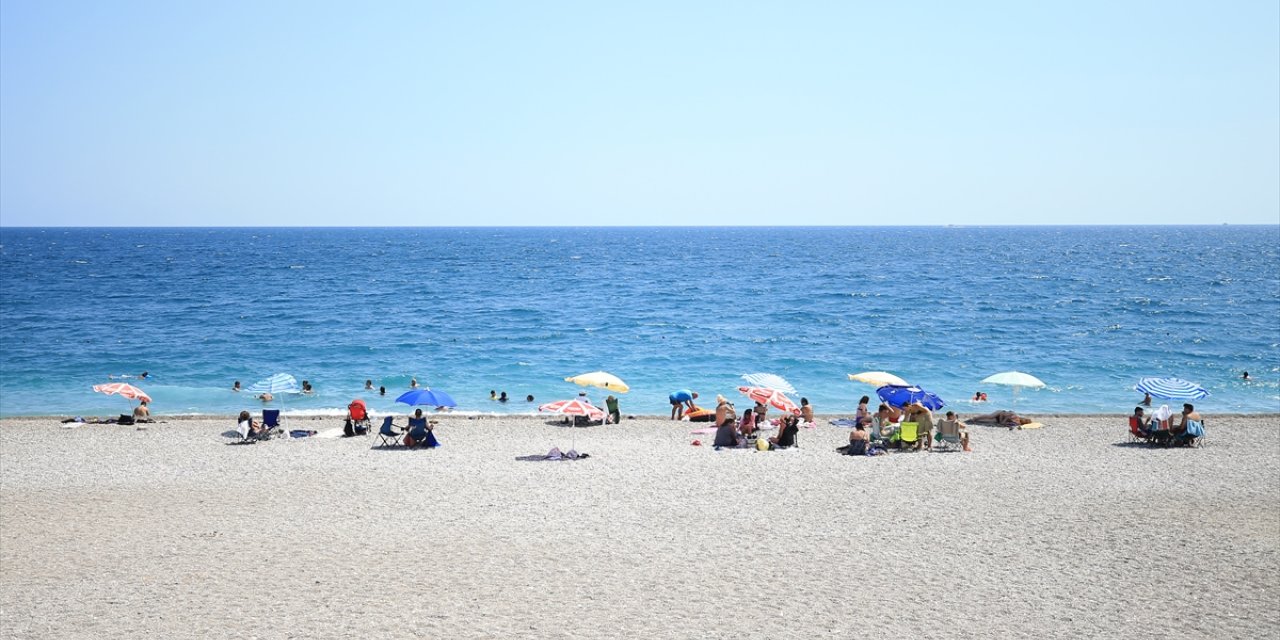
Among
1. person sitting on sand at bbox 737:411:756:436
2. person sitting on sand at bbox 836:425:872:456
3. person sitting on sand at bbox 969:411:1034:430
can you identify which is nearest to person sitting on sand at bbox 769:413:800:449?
person sitting on sand at bbox 737:411:756:436

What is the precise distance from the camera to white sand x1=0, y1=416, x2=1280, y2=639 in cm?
1053

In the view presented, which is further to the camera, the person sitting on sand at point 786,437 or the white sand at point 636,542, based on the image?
the person sitting on sand at point 786,437

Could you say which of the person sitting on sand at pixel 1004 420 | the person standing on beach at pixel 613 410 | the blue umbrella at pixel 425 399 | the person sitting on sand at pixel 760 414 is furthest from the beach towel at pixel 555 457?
the person sitting on sand at pixel 1004 420

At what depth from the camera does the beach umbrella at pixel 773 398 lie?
2175 centimetres

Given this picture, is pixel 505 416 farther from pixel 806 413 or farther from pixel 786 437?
pixel 786 437

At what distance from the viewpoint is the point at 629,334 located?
44.2 meters

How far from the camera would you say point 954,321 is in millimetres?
48250

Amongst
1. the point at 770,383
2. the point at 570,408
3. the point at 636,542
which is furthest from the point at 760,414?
the point at 636,542

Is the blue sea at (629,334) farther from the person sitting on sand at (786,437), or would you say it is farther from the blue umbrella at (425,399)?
the person sitting on sand at (786,437)

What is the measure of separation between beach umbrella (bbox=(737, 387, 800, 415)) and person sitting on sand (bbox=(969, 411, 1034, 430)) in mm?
5437

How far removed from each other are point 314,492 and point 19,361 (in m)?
26.6

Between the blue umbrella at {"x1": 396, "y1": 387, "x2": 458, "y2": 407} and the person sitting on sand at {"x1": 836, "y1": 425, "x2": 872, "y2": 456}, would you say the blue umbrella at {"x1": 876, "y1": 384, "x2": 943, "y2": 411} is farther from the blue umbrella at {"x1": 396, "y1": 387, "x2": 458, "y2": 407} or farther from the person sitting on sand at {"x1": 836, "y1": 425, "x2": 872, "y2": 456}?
the blue umbrella at {"x1": 396, "y1": 387, "x2": 458, "y2": 407}

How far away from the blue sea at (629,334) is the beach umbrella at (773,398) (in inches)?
219

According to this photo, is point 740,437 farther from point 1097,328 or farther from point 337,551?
point 1097,328
